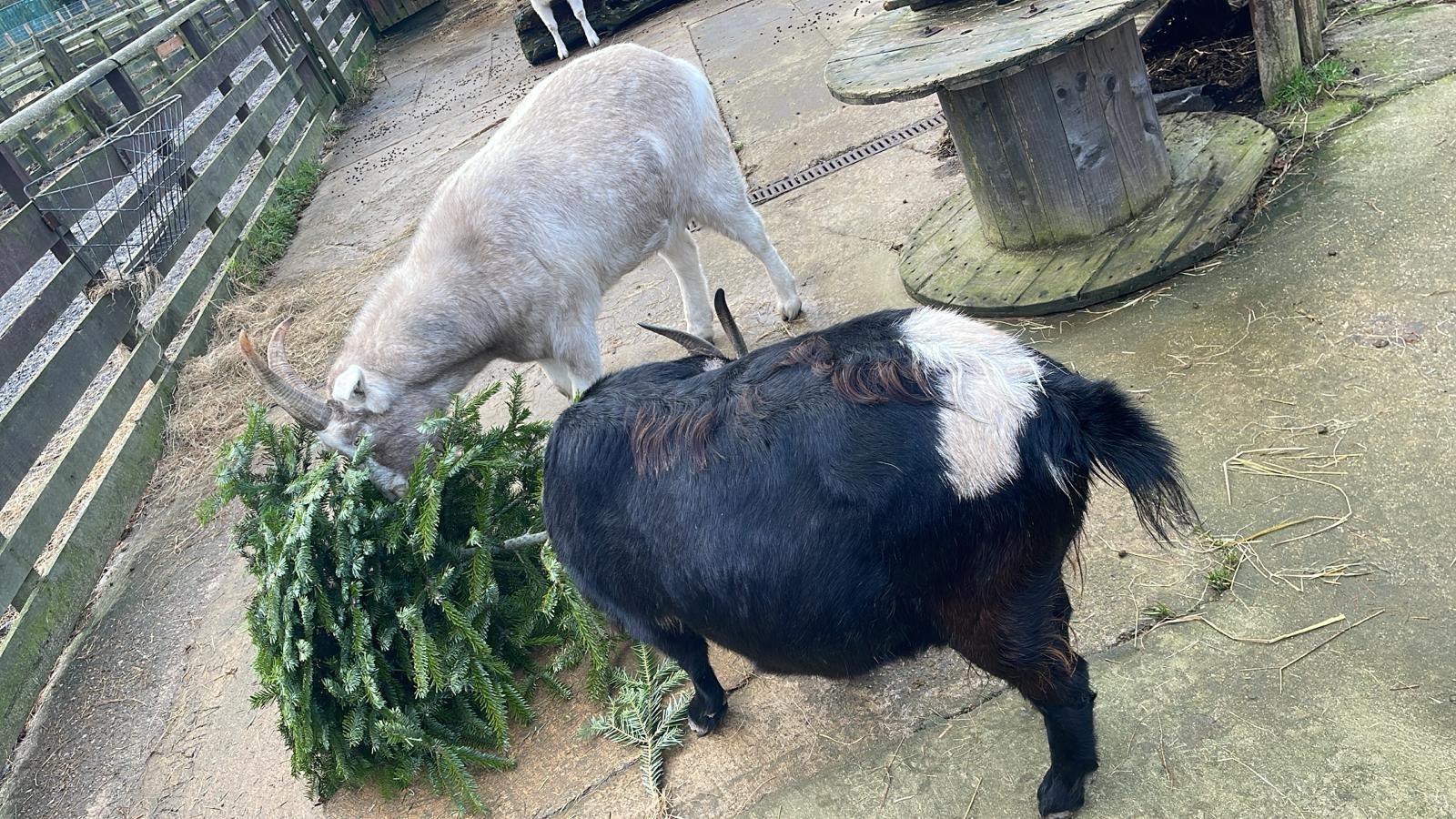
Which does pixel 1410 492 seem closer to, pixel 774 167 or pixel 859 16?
pixel 774 167

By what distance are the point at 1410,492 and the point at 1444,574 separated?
0.30 m

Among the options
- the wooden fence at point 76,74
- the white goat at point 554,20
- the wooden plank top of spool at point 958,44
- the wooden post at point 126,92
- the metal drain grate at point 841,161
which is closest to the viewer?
the wooden plank top of spool at point 958,44

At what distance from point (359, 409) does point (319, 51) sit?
33.3 ft

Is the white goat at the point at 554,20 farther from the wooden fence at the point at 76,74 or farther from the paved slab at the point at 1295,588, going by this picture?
the paved slab at the point at 1295,588

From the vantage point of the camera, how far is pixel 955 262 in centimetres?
403

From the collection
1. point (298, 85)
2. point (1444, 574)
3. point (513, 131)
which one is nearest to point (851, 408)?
point (1444, 574)

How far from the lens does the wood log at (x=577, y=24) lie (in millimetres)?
10547

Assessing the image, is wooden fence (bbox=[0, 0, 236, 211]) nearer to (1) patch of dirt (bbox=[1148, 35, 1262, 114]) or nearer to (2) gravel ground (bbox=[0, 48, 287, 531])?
(2) gravel ground (bbox=[0, 48, 287, 531])

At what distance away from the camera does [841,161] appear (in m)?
5.60

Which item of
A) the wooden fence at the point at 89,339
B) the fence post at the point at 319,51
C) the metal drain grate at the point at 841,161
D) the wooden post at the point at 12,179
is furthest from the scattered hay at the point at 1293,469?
the fence post at the point at 319,51

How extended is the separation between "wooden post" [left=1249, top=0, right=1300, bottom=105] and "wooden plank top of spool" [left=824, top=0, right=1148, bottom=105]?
141 centimetres

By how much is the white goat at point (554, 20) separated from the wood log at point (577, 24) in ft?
0.55

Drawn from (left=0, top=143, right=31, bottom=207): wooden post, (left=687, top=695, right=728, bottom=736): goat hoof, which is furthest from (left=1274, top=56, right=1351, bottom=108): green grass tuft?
(left=0, top=143, right=31, bottom=207): wooden post

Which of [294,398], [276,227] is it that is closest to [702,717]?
[294,398]
